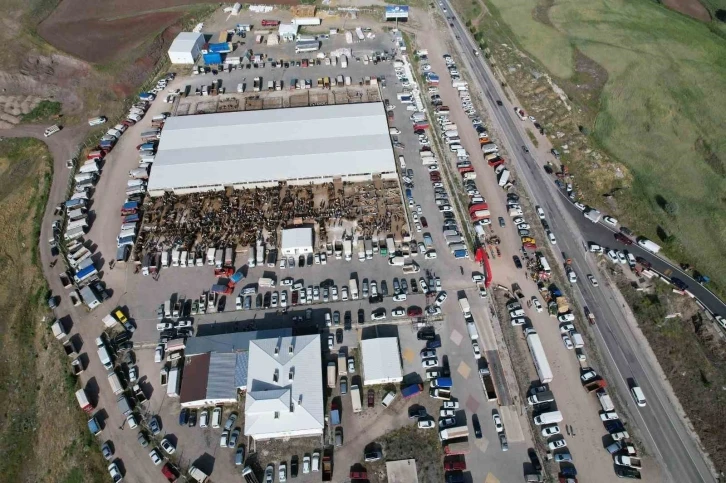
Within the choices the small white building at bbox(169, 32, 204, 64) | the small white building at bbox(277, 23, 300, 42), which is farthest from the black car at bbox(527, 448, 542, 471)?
the small white building at bbox(169, 32, 204, 64)

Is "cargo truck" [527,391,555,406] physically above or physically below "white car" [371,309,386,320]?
below

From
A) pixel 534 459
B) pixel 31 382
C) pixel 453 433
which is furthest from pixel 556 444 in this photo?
pixel 31 382

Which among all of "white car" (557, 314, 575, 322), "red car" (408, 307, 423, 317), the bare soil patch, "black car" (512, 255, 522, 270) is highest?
the bare soil patch

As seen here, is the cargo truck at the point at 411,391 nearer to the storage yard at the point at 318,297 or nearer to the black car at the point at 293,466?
the storage yard at the point at 318,297

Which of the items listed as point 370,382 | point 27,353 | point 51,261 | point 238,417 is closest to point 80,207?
point 51,261

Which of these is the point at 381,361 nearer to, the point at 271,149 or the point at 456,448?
the point at 456,448

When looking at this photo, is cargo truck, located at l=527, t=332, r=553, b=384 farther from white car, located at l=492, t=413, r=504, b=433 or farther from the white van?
the white van

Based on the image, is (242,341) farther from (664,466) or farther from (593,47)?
(593,47)

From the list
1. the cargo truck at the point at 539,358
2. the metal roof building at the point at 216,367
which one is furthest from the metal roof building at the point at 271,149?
the cargo truck at the point at 539,358
